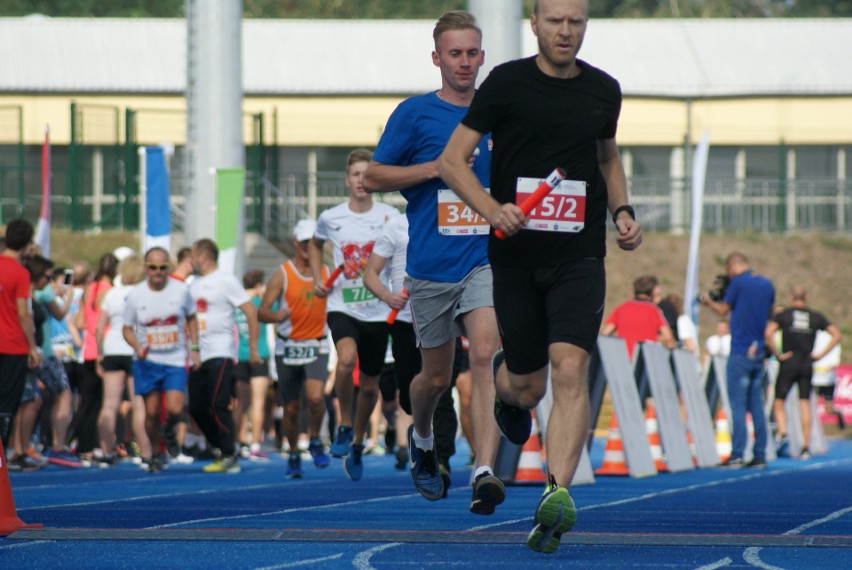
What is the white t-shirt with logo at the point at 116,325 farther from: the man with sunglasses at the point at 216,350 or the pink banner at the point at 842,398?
the pink banner at the point at 842,398

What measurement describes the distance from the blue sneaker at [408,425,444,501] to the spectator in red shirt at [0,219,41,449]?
235 inches

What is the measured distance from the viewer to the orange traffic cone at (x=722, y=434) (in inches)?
837

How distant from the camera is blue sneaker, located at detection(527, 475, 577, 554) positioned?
6.45 meters

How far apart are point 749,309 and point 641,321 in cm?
122

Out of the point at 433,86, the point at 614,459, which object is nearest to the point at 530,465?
the point at 614,459

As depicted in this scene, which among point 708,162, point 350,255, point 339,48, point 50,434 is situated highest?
point 339,48

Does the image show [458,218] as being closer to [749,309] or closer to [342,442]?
[342,442]

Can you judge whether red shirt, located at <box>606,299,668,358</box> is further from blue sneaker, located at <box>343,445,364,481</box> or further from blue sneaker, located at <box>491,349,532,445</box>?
blue sneaker, located at <box>491,349,532,445</box>

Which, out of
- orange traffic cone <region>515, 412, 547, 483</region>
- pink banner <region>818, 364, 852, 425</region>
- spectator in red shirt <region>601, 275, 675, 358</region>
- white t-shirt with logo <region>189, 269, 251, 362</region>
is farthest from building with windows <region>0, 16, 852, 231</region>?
orange traffic cone <region>515, 412, 547, 483</region>

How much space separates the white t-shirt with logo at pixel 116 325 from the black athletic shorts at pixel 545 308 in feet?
33.4

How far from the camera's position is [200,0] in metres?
26.0

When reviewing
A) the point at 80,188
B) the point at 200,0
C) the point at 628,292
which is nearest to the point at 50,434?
the point at 200,0

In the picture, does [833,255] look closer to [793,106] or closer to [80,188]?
[793,106]

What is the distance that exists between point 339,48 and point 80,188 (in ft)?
54.6
